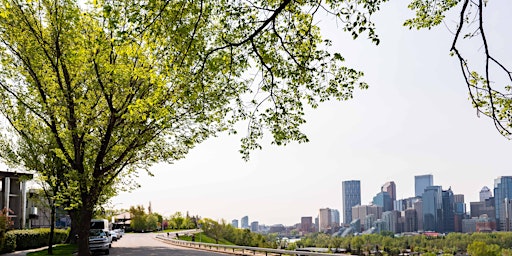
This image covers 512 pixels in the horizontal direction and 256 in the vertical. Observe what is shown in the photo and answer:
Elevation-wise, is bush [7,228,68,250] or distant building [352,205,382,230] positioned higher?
bush [7,228,68,250]

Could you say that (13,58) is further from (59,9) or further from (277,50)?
(277,50)

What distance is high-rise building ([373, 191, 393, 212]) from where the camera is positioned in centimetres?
13220

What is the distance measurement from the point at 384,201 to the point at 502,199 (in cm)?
7914

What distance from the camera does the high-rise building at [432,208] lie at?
7931 cm

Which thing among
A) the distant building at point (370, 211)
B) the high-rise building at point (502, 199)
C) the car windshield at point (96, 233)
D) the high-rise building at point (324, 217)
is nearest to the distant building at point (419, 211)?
the distant building at point (370, 211)

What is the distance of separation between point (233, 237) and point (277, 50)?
65.4 m

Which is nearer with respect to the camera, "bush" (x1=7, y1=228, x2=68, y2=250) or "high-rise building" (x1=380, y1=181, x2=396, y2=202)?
"bush" (x1=7, y1=228, x2=68, y2=250)

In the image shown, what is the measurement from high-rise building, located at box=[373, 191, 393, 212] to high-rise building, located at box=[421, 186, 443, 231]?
28.4 m

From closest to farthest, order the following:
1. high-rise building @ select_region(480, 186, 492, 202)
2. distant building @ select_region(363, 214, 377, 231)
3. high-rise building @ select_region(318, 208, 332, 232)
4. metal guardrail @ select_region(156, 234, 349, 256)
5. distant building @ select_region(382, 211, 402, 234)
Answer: metal guardrail @ select_region(156, 234, 349, 256) → high-rise building @ select_region(480, 186, 492, 202) → distant building @ select_region(382, 211, 402, 234) → distant building @ select_region(363, 214, 377, 231) → high-rise building @ select_region(318, 208, 332, 232)

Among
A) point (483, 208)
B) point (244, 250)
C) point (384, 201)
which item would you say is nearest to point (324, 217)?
point (384, 201)

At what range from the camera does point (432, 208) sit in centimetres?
9006

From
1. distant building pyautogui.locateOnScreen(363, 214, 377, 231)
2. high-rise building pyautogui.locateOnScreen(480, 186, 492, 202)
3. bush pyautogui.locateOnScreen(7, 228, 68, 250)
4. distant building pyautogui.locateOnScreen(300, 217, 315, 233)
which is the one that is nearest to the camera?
bush pyautogui.locateOnScreen(7, 228, 68, 250)

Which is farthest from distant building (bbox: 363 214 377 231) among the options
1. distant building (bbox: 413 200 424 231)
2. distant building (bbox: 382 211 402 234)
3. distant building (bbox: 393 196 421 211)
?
distant building (bbox: 413 200 424 231)

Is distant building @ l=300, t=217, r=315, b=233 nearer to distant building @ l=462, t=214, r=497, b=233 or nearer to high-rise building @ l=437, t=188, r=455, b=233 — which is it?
high-rise building @ l=437, t=188, r=455, b=233
